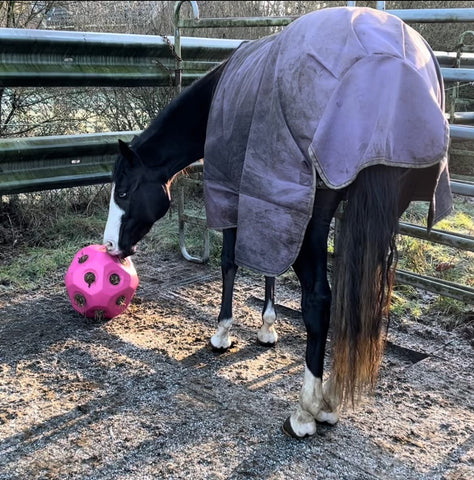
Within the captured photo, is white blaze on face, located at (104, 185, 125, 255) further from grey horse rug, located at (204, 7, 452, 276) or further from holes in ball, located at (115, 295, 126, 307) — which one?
grey horse rug, located at (204, 7, 452, 276)

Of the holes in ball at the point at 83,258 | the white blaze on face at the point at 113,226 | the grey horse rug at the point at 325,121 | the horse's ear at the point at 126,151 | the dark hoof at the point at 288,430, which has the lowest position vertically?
the dark hoof at the point at 288,430

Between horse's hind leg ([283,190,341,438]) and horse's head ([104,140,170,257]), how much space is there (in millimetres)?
1105

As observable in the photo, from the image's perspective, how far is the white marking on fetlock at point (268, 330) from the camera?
343 cm

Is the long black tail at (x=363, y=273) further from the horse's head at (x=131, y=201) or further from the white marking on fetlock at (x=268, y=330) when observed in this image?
the horse's head at (x=131, y=201)

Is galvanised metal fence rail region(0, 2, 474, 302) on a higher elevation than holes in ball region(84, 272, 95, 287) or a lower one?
higher

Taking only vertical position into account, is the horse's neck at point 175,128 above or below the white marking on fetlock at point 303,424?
above

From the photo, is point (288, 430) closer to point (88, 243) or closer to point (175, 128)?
point (175, 128)

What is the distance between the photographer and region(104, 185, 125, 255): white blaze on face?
3.16m

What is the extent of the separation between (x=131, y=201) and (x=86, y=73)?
5.41 feet

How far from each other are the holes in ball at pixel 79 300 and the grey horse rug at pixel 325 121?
1.52 m

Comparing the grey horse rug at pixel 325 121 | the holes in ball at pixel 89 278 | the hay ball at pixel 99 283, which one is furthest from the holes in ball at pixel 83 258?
the grey horse rug at pixel 325 121

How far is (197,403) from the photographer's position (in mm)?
2768

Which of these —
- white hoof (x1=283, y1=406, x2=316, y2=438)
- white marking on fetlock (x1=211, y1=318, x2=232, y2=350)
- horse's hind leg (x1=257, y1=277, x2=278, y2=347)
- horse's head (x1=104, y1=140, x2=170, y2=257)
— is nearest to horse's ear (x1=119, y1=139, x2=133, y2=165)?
horse's head (x1=104, y1=140, x2=170, y2=257)

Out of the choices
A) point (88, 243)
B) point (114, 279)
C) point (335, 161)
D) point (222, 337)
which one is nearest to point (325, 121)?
point (335, 161)
